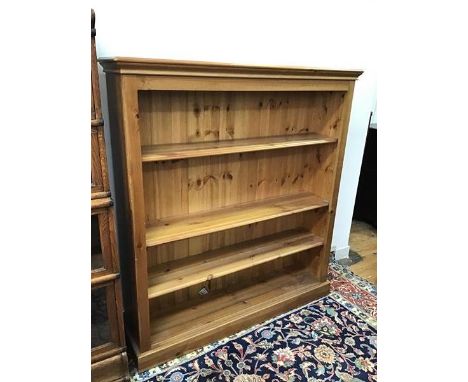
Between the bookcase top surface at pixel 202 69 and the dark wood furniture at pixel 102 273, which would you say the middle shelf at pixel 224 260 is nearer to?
the dark wood furniture at pixel 102 273

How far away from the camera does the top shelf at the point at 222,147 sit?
1.46m

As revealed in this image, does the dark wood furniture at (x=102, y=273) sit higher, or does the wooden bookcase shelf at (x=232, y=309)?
the dark wood furniture at (x=102, y=273)

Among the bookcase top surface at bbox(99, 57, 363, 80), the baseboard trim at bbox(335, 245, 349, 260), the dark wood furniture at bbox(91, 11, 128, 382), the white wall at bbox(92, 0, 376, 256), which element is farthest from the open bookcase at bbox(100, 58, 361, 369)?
the baseboard trim at bbox(335, 245, 349, 260)

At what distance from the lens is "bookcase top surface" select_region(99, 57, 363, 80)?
123 centimetres

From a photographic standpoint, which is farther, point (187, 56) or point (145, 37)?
point (187, 56)

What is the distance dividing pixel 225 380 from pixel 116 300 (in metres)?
0.66

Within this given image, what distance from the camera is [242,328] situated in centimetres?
192

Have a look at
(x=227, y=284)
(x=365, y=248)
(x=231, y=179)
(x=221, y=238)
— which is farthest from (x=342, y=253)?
(x=231, y=179)

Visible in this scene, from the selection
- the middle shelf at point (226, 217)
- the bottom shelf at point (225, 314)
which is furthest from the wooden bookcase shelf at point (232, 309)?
the middle shelf at point (226, 217)

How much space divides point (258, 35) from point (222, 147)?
69cm

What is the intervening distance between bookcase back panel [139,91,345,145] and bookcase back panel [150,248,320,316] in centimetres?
87

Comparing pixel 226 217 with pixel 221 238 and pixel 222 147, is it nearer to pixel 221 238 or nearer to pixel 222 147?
pixel 221 238
